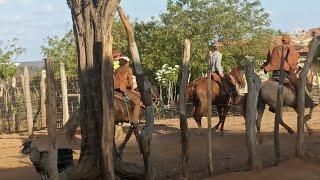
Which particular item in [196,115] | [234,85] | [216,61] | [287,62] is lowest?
[196,115]

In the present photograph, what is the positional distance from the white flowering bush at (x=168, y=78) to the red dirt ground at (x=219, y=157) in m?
6.58

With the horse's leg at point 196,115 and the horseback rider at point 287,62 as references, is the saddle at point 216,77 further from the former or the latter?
the horseback rider at point 287,62

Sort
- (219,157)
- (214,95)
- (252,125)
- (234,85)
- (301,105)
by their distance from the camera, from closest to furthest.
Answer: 1. (252,125)
2. (301,105)
3. (219,157)
4. (214,95)
5. (234,85)

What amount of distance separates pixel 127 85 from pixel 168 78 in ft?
34.4

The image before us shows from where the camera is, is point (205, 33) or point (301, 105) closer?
point (301, 105)

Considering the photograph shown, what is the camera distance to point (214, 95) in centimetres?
1557

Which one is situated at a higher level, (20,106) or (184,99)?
(184,99)

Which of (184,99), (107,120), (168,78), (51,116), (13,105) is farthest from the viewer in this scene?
(168,78)

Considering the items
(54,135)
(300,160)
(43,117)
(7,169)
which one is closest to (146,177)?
(54,135)

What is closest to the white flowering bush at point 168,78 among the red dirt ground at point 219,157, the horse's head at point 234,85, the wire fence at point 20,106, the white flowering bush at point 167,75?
the white flowering bush at point 167,75

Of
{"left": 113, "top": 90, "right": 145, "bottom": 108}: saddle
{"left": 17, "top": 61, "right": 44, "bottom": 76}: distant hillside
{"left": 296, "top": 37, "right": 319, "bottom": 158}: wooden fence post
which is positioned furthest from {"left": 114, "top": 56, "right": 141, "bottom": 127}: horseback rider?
{"left": 17, "top": 61, "right": 44, "bottom": 76}: distant hillside

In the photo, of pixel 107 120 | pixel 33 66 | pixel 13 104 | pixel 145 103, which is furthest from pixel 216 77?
pixel 33 66

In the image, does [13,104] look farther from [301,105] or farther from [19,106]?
[301,105]

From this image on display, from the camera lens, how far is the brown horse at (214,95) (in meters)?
15.2
